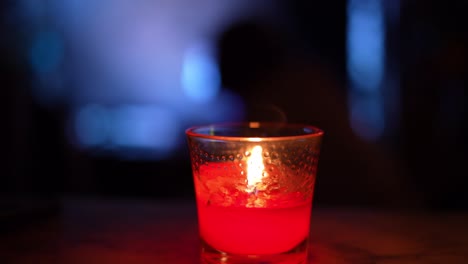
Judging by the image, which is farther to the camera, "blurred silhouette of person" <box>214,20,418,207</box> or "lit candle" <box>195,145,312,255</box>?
"blurred silhouette of person" <box>214,20,418,207</box>

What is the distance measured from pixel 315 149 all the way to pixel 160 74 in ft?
2.56

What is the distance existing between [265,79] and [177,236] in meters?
0.58

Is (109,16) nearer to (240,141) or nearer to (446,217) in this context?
(240,141)

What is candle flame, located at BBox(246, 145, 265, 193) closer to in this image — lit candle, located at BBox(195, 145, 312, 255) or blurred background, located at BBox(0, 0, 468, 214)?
lit candle, located at BBox(195, 145, 312, 255)

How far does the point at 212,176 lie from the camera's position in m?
0.48

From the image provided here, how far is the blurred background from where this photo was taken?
3.16 ft

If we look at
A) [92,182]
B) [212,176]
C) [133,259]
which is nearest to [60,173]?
[92,182]

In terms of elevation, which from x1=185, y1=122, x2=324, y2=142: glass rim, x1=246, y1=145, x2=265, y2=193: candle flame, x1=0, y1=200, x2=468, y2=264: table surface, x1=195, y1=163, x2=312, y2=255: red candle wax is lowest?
x1=0, y1=200, x2=468, y2=264: table surface

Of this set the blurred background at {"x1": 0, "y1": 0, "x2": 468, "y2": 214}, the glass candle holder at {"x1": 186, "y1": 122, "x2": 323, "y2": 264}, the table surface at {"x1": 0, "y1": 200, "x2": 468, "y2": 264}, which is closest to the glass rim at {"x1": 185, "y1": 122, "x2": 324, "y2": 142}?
the glass candle holder at {"x1": 186, "y1": 122, "x2": 323, "y2": 264}

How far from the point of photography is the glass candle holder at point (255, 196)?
1.50 feet

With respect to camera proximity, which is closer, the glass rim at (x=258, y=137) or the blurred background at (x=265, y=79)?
the glass rim at (x=258, y=137)

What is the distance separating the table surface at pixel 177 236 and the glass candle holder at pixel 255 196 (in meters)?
0.08

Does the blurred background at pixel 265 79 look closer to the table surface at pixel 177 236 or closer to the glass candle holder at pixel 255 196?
the table surface at pixel 177 236

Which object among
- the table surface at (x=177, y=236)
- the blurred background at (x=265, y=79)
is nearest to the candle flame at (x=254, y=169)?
the table surface at (x=177, y=236)
